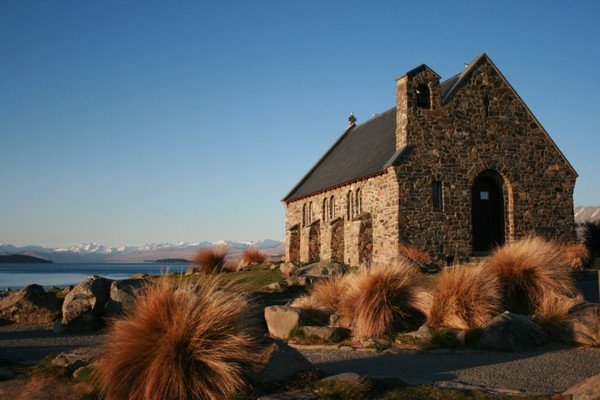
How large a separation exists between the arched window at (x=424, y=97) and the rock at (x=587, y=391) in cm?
1846

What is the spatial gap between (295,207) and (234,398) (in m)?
30.3

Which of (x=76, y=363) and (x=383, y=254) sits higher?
(x=383, y=254)

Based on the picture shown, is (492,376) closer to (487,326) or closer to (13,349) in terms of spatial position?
(487,326)

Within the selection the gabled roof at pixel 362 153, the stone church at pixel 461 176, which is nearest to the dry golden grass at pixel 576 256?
the stone church at pixel 461 176

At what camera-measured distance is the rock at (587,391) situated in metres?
6.49

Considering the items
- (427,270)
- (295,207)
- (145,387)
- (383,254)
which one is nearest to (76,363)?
(145,387)

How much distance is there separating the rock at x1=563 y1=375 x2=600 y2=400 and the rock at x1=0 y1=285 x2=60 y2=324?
12.4m

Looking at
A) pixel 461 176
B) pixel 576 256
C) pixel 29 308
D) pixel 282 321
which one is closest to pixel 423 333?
pixel 282 321

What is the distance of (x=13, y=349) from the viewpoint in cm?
1079

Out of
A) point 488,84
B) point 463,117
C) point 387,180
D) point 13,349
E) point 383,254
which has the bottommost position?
point 13,349

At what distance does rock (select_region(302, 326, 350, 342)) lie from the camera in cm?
1073

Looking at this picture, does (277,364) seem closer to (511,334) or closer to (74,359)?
(74,359)

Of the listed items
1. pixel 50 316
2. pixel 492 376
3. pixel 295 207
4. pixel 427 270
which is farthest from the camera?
pixel 295 207

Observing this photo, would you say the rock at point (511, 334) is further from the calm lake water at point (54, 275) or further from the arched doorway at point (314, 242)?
the arched doorway at point (314, 242)
